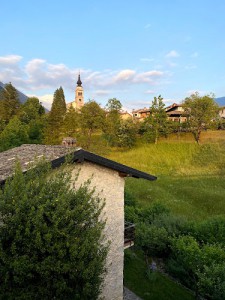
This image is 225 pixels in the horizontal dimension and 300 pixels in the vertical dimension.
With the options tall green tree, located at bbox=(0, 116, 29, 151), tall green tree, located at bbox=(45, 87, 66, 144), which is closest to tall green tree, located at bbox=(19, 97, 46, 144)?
tall green tree, located at bbox=(45, 87, 66, 144)

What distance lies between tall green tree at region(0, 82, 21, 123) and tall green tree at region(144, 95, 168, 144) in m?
37.5

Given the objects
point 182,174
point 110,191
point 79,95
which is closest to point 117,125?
point 182,174

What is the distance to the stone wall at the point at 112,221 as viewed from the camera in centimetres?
1226

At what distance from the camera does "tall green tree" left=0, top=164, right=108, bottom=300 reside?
728 centimetres

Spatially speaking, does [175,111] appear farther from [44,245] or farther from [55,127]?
[44,245]

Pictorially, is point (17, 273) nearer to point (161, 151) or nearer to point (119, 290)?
point (119, 290)

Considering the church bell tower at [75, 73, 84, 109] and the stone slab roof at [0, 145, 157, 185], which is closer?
the stone slab roof at [0, 145, 157, 185]

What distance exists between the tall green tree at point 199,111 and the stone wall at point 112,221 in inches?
2000

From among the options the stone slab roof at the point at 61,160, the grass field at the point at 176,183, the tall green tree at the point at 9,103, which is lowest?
the grass field at the point at 176,183

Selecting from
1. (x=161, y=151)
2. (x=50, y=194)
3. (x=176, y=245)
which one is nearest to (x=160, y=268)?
(x=176, y=245)

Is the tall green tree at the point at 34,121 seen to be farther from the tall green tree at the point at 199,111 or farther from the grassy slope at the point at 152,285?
the grassy slope at the point at 152,285

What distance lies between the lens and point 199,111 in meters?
59.2

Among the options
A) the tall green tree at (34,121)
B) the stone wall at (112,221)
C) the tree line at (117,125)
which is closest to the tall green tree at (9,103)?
the tall green tree at (34,121)

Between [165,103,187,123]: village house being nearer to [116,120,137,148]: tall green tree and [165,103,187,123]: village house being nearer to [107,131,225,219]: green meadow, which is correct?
[107,131,225,219]: green meadow
